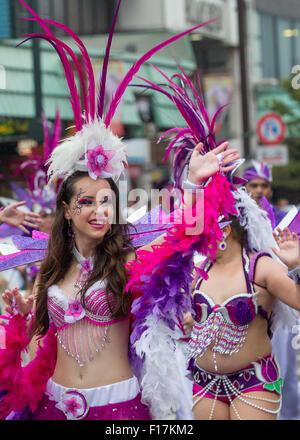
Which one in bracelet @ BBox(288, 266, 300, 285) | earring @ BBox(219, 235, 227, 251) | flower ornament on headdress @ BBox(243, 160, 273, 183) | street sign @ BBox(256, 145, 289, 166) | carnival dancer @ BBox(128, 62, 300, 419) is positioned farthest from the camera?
street sign @ BBox(256, 145, 289, 166)

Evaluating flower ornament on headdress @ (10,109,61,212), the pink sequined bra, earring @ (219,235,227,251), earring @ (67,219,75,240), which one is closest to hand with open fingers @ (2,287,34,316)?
the pink sequined bra

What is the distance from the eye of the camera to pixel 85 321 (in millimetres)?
3404

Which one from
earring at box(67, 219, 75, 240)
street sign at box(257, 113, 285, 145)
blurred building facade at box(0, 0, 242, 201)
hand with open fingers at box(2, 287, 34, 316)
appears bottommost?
hand with open fingers at box(2, 287, 34, 316)

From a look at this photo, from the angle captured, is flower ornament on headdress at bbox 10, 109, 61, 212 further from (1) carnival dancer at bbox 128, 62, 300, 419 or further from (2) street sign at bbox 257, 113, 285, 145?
(2) street sign at bbox 257, 113, 285, 145

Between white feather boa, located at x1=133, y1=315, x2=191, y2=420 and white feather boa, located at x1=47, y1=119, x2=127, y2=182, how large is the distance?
76cm

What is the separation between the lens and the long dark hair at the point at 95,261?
336cm

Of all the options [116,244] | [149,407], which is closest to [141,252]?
[116,244]

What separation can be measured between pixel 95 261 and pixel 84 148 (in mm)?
519

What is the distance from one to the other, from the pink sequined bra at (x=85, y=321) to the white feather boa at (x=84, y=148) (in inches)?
21.7

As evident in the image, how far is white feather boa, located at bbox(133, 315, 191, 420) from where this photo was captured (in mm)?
3264

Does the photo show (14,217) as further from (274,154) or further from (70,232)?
(274,154)

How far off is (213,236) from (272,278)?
899 millimetres

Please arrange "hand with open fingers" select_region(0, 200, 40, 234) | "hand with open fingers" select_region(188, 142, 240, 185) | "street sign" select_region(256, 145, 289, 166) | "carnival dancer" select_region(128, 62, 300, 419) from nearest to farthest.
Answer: "hand with open fingers" select_region(188, 142, 240, 185)
"carnival dancer" select_region(128, 62, 300, 419)
"hand with open fingers" select_region(0, 200, 40, 234)
"street sign" select_region(256, 145, 289, 166)

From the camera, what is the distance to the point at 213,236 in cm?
310
